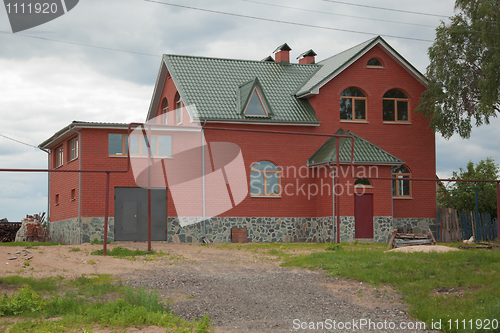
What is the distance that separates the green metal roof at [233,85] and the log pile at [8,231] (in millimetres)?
13767

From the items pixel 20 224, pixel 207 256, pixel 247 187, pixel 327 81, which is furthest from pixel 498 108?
pixel 20 224

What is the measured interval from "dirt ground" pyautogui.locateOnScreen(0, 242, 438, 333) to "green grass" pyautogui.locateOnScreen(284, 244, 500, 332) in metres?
0.41

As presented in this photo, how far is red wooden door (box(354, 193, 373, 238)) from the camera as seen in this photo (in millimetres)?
23984

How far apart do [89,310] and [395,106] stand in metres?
21.5

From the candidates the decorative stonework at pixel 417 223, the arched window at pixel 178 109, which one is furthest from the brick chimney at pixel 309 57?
the decorative stonework at pixel 417 223

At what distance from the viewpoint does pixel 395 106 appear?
89.2 feet

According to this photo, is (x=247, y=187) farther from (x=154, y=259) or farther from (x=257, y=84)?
(x=154, y=259)

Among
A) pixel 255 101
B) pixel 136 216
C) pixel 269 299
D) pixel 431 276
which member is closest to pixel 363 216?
pixel 255 101

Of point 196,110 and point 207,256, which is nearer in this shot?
point 207,256

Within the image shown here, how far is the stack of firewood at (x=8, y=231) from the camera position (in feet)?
101

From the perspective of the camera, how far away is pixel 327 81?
25.9 meters

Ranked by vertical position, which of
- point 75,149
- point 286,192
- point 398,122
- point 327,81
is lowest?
point 286,192

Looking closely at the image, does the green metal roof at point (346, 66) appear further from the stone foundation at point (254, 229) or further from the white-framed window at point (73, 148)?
the white-framed window at point (73, 148)

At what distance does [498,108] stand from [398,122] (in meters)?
4.73
